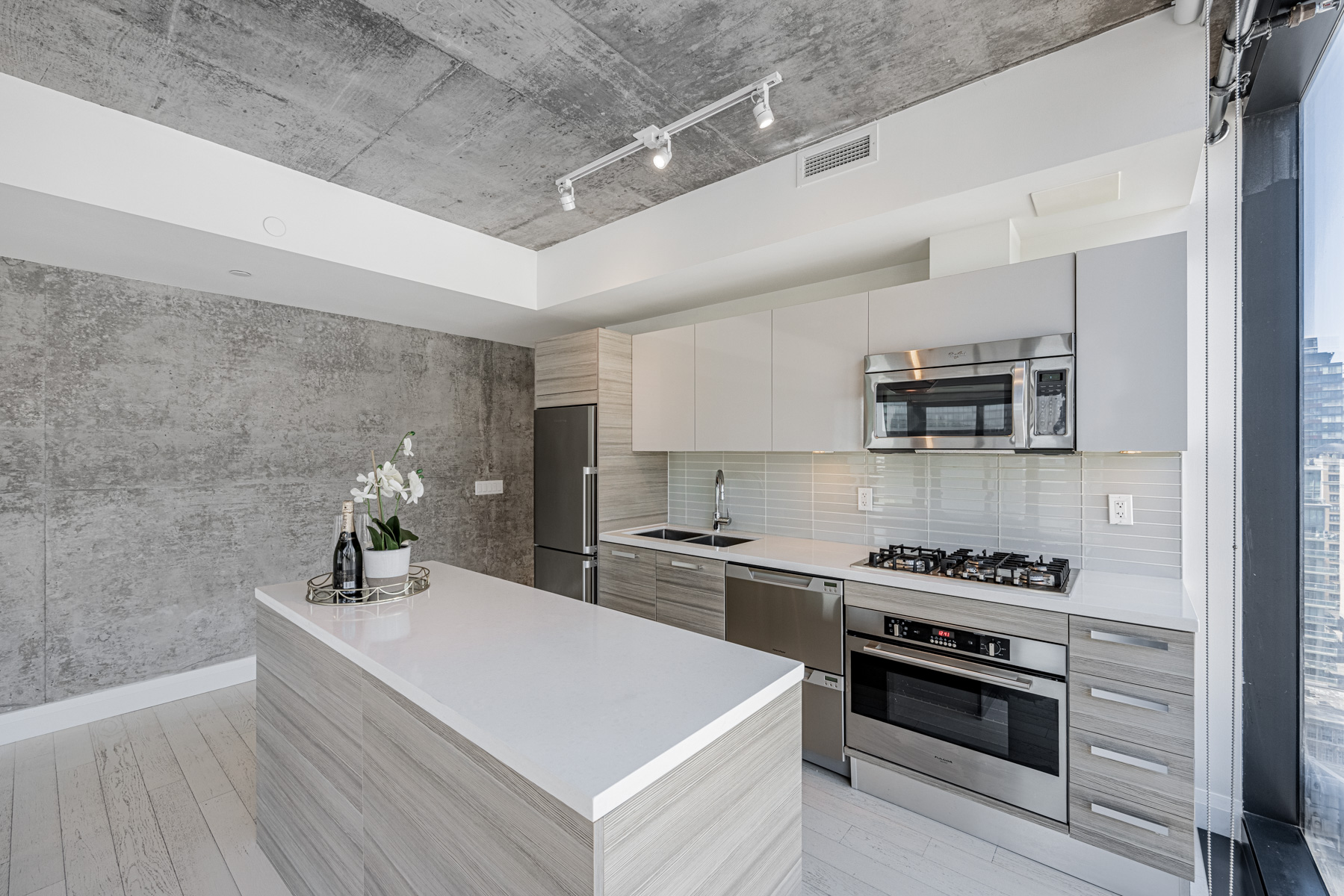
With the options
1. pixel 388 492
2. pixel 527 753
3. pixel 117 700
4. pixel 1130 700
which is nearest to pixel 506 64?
pixel 388 492

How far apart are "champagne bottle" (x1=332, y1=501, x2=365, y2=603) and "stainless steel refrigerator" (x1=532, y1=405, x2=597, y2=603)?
1.78 meters

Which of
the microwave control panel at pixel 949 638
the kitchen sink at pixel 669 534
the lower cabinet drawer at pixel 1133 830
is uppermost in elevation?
the kitchen sink at pixel 669 534

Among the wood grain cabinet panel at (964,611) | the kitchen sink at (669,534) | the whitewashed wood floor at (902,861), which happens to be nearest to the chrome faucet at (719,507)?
the kitchen sink at (669,534)

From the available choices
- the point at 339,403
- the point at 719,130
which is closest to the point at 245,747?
the point at 339,403

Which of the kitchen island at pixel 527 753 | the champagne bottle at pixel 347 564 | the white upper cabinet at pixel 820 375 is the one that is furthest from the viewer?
the white upper cabinet at pixel 820 375

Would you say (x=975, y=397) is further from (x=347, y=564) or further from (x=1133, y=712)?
(x=347, y=564)

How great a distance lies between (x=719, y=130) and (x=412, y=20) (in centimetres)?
119

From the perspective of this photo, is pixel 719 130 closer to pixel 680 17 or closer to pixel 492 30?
pixel 680 17

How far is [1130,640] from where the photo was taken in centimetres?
182

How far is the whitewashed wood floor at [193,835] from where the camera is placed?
1900mm

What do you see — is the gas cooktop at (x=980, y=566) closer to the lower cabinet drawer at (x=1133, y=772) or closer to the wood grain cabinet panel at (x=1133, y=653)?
the wood grain cabinet panel at (x=1133, y=653)

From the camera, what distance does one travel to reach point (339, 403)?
400cm

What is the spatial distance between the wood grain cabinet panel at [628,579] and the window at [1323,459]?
254 centimetres

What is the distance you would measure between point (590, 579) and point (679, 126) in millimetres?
2632
